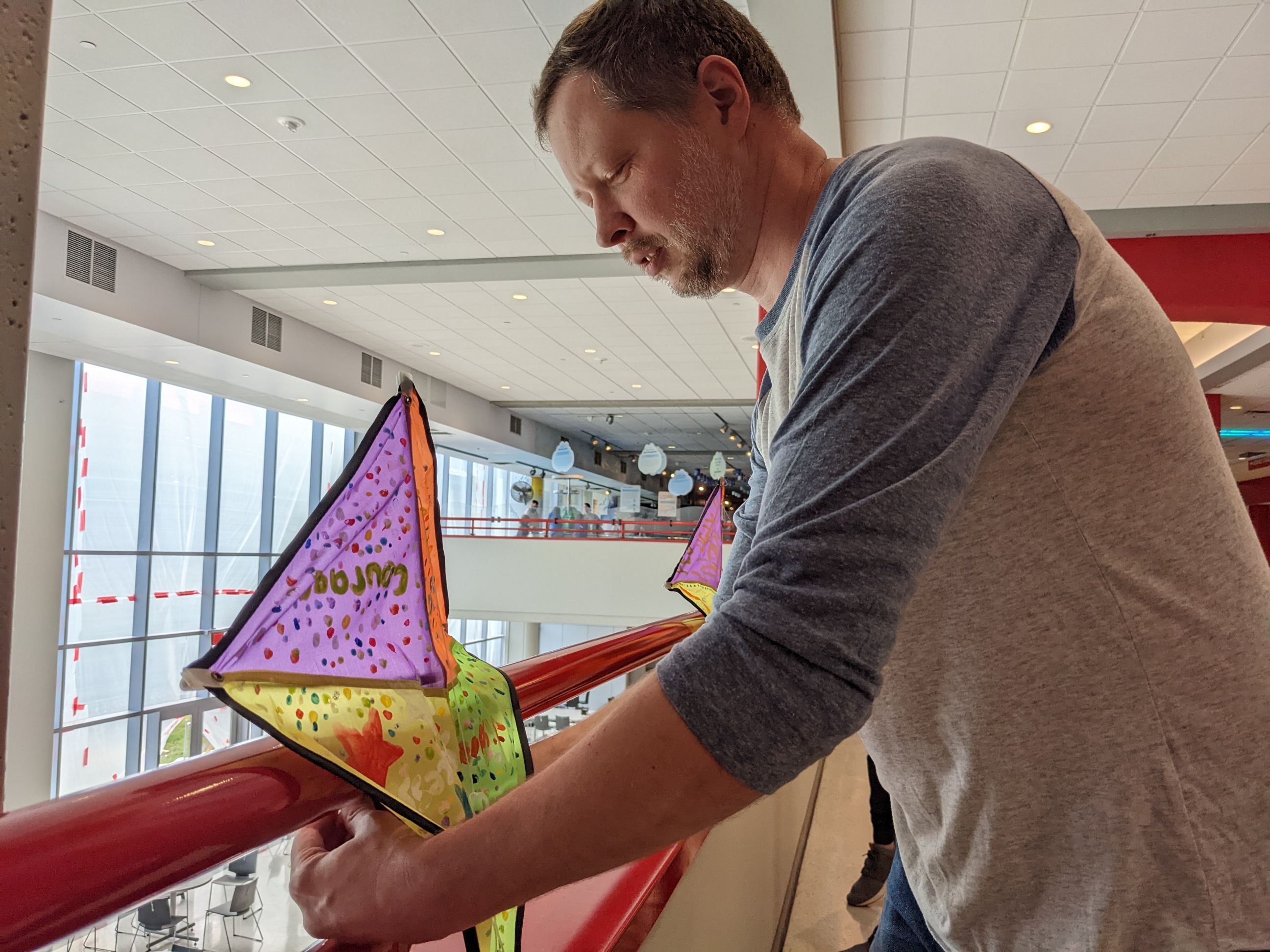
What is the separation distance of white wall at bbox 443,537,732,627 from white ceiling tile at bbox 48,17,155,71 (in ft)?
27.9

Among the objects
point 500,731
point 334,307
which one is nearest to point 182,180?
point 334,307

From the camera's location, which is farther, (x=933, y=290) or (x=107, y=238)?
(x=107, y=238)

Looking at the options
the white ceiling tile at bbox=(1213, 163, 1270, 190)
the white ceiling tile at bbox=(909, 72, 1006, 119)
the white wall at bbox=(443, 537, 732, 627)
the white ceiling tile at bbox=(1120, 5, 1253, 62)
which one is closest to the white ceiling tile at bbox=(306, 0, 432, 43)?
the white ceiling tile at bbox=(909, 72, 1006, 119)

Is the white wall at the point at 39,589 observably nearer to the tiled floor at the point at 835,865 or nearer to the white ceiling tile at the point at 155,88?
the white ceiling tile at the point at 155,88

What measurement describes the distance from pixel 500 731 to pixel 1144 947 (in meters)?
0.48

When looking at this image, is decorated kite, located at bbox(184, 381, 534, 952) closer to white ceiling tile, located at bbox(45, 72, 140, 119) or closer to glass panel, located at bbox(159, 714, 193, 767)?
white ceiling tile, located at bbox(45, 72, 140, 119)

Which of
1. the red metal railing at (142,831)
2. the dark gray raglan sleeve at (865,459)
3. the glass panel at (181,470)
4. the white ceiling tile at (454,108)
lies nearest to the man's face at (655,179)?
the dark gray raglan sleeve at (865,459)

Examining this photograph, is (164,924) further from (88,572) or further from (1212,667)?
(1212,667)

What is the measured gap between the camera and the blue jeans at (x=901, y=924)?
2.83ft

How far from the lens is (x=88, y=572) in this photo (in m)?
9.99

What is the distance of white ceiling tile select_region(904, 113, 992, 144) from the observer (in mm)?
5652

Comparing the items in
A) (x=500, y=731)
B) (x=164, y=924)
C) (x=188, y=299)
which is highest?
(x=188, y=299)

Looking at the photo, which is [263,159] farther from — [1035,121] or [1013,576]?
[1013,576]

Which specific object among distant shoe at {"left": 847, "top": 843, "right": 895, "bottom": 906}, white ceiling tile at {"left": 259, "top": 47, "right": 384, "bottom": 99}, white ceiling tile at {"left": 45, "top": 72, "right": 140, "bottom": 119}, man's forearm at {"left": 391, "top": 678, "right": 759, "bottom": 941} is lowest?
distant shoe at {"left": 847, "top": 843, "right": 895, "bottom": 906}
